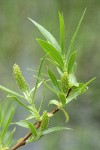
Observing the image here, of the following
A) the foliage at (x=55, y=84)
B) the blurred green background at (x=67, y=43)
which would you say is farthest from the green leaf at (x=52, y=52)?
the blurred green background at (x=67, y=43)

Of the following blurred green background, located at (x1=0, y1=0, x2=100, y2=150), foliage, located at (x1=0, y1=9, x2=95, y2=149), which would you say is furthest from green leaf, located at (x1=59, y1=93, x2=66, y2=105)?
blurred green background, located at (x1=0, y1=0, x2=100, y2=150)

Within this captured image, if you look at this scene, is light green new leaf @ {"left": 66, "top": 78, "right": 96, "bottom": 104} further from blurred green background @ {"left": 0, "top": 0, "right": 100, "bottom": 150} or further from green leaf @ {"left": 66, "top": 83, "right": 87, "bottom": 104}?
blurred green background @ {"left": 0, "top": 0, "right": 100, "bottom": 150}

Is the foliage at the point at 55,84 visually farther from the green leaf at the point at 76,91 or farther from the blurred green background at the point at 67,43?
the blurred green background at the point at 67,43

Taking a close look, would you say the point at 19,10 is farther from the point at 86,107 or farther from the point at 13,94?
the point at 13,94

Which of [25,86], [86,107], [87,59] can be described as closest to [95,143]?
[86,107]

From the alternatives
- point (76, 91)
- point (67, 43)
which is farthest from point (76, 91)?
point (67, 43)

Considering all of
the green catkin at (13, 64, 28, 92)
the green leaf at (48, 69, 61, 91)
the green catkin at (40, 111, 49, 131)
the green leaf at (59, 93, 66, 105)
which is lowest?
the green catkin at (40, 111, 49, 131)
